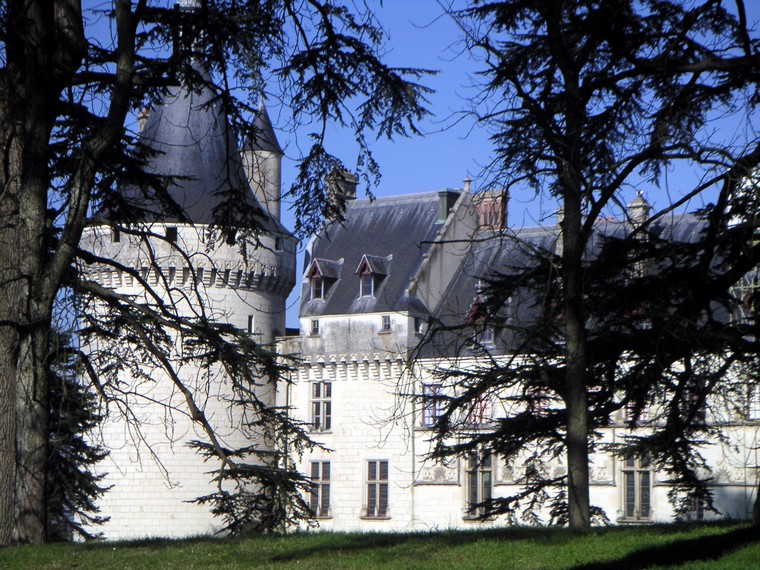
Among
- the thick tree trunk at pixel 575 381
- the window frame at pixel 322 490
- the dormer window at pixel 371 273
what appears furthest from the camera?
the dormer window at pixel 371 273

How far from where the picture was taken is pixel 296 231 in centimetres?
940

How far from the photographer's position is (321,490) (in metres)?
36.4

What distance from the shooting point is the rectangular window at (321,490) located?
36.0 m

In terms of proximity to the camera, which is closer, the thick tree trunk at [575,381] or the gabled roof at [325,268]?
the thick tree trunk at [575,381]

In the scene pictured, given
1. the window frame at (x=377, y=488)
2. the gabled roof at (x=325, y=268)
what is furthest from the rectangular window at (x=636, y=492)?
the gabled roof at (x=325, y=268)

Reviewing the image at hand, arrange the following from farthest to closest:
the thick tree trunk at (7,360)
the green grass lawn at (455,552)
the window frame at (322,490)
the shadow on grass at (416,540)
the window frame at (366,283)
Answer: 1. the window frame at (366,283)
2. the window frame at (322,490)
3. the thick tree trunk at (7,360)
4. the shadow on grass at (416,540)
5. the green grass lawn at (455,552)

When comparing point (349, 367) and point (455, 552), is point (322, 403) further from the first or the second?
point (455, 552)

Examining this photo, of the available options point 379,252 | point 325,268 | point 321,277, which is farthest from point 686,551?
point 325,268

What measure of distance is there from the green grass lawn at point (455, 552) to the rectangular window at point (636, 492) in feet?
75.0

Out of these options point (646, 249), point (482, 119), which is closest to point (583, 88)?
point (482, 119)

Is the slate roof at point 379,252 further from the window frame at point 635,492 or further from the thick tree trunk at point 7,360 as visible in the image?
the thick tree trunk at point 7,360

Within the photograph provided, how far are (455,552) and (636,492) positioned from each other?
24.6 meters

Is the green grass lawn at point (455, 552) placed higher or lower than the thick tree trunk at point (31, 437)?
lower

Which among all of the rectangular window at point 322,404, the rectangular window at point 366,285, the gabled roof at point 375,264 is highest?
the gabled roof at point 375,264
